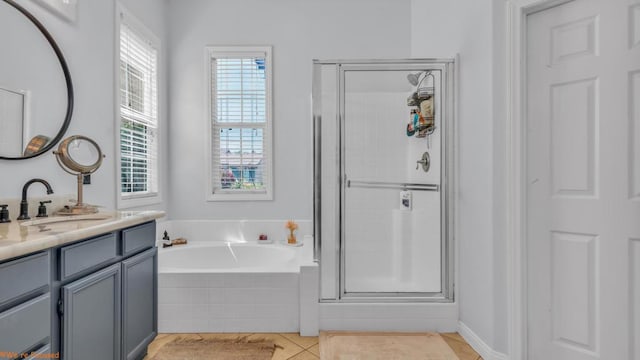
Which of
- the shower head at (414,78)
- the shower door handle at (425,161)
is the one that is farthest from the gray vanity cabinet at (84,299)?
the shower head at (414,78)

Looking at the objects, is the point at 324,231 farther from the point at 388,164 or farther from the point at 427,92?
the point at 427,92

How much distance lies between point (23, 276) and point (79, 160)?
1062mm

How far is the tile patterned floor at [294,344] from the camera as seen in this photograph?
193 centimetres

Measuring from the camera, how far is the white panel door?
1.47 m

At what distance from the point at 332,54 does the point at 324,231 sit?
6.27 feet

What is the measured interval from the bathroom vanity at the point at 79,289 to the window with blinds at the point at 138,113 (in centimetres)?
108

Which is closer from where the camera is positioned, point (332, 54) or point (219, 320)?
point (219, 320)

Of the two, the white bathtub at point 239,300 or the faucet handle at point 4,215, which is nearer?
the faucet handle at point 4,215

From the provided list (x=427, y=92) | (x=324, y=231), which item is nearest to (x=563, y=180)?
(x=427, y=92)

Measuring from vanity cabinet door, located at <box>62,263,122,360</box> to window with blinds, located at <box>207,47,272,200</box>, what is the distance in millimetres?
1790

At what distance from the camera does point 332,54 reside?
3.22m

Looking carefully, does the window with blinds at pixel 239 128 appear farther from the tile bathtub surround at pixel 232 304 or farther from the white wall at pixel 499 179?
the white wall at pixel 499 179

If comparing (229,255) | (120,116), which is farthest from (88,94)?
(229,255)

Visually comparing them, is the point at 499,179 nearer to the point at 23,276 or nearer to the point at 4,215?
the point at 23,276
